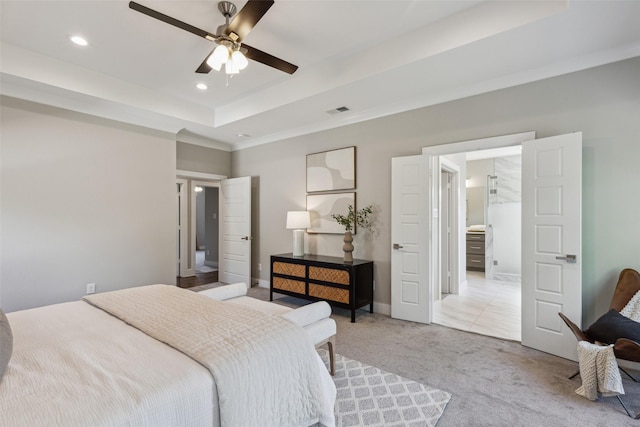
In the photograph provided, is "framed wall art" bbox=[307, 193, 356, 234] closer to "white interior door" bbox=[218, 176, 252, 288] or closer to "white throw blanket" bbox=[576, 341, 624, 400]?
"white interior door" bbox=[218, 176, 252, 288]

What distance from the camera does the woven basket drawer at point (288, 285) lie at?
430 cm

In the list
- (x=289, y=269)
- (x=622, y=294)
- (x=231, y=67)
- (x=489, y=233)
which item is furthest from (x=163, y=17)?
(x=489, y=233)

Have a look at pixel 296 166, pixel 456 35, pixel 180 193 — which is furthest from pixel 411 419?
pixel 180 193

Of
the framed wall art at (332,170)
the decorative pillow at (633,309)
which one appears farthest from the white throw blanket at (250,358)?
the framed wall art at (332,170)

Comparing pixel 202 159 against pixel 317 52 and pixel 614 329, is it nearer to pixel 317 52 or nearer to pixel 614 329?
pixel 317 52

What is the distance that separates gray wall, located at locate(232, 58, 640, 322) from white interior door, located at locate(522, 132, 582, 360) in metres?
0.22

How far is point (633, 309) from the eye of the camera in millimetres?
2348

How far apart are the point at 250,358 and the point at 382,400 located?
1225 millimetres

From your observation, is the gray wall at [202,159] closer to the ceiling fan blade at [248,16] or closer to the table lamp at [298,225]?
the table lamp at [298,225]

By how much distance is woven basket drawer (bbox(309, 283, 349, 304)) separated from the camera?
3.82 meters

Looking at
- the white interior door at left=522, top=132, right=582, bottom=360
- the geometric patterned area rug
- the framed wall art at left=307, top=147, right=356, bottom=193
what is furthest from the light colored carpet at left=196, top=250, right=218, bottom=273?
the white interior door at left=522, top=132, right=582, bottom=360

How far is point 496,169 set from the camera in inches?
268

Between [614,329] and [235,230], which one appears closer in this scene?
[614,329]

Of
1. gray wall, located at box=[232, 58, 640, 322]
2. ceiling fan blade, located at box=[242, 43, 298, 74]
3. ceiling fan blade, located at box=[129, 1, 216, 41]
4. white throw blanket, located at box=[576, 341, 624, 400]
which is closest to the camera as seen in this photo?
ceiling fan blade, located at box=[129, 1, 216, 41]
